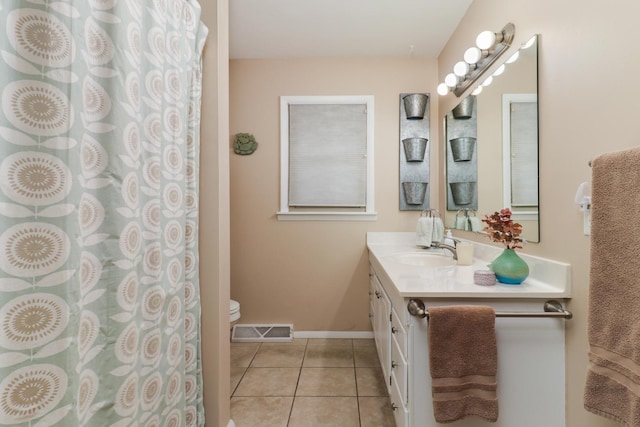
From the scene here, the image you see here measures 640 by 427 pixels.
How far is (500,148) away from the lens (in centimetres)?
156

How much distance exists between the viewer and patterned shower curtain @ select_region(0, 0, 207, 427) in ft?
2.03

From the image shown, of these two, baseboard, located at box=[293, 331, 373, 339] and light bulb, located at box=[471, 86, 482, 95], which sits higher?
light bulb, located at box=[471, 86, 482, 95]

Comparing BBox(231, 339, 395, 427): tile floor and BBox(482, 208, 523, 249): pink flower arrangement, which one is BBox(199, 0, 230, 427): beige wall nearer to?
BBox(231, 339, 395, 427): tile floor

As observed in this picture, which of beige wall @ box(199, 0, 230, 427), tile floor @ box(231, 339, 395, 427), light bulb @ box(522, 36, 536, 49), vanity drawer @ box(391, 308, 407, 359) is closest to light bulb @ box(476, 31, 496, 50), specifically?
light bulb @ box(522, 36, 536, 49)

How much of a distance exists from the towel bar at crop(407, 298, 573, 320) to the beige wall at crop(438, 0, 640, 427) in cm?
5

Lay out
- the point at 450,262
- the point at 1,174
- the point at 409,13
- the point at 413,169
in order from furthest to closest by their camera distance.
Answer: the point at 413,169, the point at 409,13, the point at 450,262, the point at 1,174

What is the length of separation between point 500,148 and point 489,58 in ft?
1.73

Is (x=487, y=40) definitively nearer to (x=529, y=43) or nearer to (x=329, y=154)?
(x=529, y=43)

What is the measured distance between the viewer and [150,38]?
1.01 m

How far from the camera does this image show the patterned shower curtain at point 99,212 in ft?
2.03

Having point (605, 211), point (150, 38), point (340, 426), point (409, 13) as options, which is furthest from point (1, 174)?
point (409, 13)

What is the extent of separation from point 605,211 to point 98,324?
1.45m

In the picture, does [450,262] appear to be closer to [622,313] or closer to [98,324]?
[622,313]

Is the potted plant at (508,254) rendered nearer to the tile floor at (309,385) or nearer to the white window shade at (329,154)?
the tile floor at (309,385)
